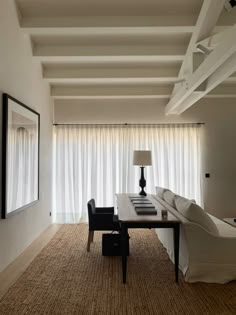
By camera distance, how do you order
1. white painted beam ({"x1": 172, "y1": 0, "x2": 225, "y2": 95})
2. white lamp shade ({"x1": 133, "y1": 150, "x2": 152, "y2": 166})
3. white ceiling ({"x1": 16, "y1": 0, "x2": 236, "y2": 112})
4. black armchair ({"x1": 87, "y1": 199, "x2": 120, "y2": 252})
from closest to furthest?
white painted beam ({"x1": 172, "y1": 0, "x2": 225, "y2": 95}) < white ceiling ({"x1": 16, "y1": 0, "x2": 236, "y2": 112}) < black armchair ({"x1": 87, "y1": 199, "x2": 120, "y2": 252}) < white lamp shade ({"x1": 133, "y1": 150, "x2": 152, "y2": 166})

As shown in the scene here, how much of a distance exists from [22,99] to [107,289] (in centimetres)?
287

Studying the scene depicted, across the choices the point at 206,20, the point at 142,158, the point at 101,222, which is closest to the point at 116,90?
the point at 142,158

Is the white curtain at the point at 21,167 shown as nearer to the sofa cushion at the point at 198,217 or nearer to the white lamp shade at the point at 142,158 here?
the white lamp shade at the point at 142,158

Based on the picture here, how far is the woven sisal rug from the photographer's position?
8.60 ft

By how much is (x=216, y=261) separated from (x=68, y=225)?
3.55m

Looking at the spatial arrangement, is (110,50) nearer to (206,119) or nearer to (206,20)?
(206,20)

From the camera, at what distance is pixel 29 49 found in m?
4.57

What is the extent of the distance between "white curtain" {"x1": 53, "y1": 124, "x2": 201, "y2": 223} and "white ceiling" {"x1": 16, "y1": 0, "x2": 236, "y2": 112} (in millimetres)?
888

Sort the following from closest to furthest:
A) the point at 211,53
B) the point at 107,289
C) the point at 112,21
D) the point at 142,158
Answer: the point at 107,289 < the point at 211,53 < the point at 112,21 < the point at 142,158

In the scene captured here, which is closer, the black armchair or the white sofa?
the white sofa

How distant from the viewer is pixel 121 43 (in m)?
4.69

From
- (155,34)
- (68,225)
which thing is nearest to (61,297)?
(68,225)

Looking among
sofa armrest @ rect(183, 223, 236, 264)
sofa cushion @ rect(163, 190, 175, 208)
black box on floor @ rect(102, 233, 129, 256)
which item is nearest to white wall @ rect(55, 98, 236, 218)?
sofa cushion @ rect(163, 190, 175, 208)

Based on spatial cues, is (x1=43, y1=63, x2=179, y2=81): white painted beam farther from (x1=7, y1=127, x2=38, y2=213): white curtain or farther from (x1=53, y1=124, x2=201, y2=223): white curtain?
(x1=7, y1=127, x2=38, y2=213): white curtain
